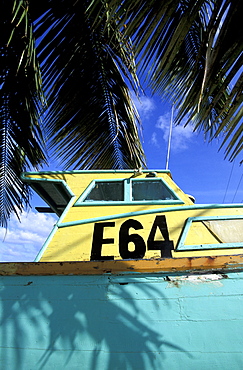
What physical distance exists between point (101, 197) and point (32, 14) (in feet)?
9.87

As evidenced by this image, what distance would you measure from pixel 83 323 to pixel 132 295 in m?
0.55

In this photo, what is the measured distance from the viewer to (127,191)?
416 centimetres

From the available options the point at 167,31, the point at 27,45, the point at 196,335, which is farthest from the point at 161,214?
the point at 27,45

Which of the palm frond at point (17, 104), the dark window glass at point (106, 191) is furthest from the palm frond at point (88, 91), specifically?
the dark window glass at point (106, 191)

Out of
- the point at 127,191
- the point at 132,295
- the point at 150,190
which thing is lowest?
the point at 132,295

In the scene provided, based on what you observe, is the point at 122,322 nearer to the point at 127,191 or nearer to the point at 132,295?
the point at 132,295

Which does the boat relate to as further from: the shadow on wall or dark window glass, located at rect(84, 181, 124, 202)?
dark window glass, located at rect(84, 181, 124, 202)

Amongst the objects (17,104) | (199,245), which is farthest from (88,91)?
(199,245)

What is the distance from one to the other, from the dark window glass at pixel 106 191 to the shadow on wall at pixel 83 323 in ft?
5.22

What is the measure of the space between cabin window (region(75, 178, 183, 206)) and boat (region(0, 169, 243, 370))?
0.37m

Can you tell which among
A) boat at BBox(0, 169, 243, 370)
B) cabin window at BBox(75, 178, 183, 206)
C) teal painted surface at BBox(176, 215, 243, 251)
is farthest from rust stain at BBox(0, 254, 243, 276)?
cabin window at BBox(75, 178, 183, 206)

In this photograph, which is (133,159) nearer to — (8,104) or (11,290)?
(8,104)

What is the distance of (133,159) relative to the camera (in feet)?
19.2

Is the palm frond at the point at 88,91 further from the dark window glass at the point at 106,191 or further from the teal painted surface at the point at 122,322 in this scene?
the teal painted surface at the point at 122,322
